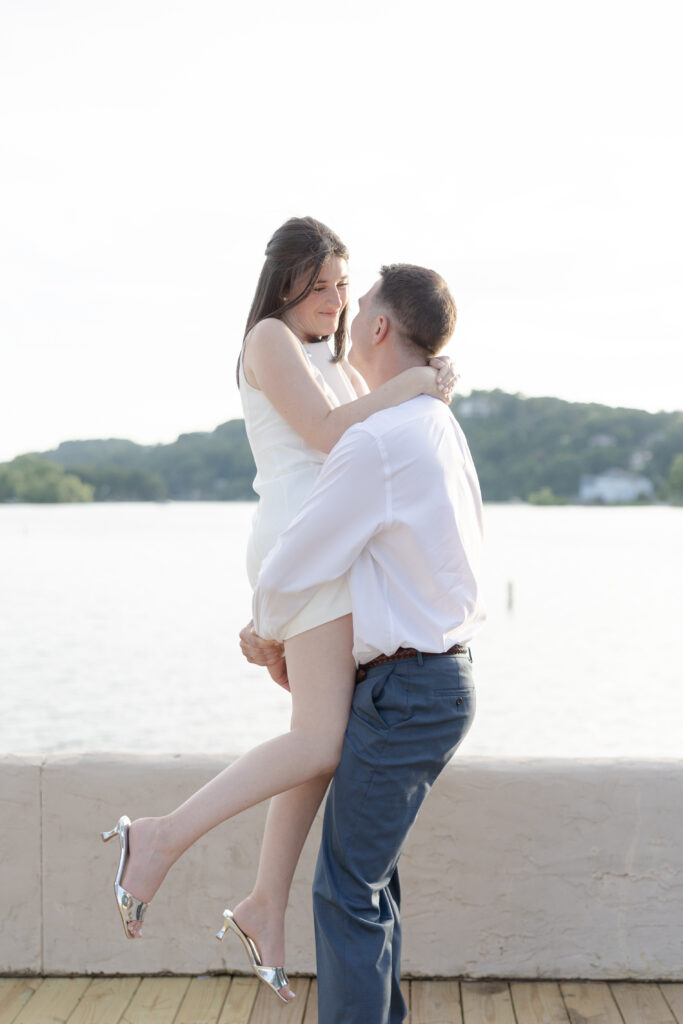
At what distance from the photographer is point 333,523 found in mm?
1986

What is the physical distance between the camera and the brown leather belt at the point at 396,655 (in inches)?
79.7

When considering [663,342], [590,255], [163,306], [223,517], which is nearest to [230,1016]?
[163,306]

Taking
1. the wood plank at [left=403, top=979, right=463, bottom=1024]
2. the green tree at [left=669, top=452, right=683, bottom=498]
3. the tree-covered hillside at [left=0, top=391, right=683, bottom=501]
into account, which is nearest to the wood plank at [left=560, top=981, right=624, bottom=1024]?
the wood plank at [left=403, top=979, right=463, bottom=1024]

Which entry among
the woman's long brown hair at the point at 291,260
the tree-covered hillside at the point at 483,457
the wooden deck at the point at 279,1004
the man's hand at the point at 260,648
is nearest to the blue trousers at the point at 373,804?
the man's hand at the point at 260,648

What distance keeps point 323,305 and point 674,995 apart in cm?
180

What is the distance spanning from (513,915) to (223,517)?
101159mm

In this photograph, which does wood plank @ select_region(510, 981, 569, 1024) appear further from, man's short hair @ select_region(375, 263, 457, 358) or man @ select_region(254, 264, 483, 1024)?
man's short hair @ select_region(375, 263, 457, 358)

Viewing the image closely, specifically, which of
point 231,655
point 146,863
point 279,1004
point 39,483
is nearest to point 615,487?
point 39,483

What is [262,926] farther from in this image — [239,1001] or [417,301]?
[417,301]

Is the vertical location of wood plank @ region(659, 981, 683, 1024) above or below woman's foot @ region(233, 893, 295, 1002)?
below

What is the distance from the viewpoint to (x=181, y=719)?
23453mm

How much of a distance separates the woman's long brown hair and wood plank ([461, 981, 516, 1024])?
163 cm

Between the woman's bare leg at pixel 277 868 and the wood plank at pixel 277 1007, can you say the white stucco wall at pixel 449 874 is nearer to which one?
the wood plank at pixel 277 1007

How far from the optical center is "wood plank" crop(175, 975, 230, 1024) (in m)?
2.45
